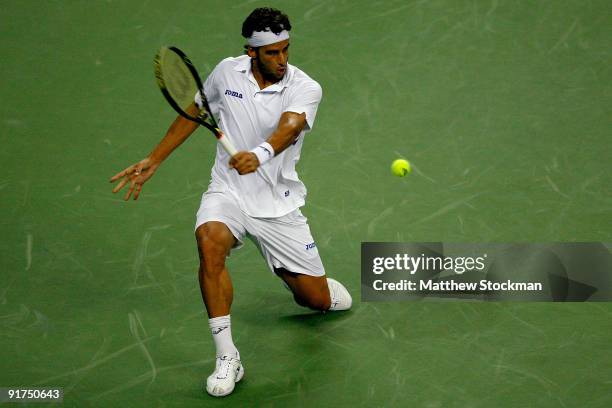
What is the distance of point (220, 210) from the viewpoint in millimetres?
6648

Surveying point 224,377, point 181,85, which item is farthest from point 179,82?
point 224,377

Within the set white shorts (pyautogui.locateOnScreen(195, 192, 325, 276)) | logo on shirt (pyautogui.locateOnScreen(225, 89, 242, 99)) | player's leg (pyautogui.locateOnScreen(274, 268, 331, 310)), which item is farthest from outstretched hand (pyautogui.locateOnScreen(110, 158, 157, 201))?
player's leg (pyautogui.locateOnScreen(274, 268, 331, 310))

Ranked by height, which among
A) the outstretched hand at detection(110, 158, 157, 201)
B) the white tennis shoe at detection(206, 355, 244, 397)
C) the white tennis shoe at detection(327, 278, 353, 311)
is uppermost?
the outstretched hand at detection(110, 158, 157, 201)

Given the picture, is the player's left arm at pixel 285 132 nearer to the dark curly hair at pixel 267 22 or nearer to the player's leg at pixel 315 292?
the dark curly hair at pixel 267 22

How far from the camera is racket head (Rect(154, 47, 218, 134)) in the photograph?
20.5ft

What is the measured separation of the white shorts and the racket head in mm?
538

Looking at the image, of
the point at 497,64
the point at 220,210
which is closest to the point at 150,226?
the point at 220,210

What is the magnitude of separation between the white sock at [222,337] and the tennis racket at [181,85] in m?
0.99

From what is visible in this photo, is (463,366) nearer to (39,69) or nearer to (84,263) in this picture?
(84,263)

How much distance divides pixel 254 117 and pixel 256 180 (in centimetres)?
40

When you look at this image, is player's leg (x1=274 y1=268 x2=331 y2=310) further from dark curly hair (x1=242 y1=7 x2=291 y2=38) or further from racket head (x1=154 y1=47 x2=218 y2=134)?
dark curly hair (x1=242 y1=7 x2=291 y2=38)

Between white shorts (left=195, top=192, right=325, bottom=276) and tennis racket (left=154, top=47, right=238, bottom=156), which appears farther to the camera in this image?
white shorts (left=195, top=192, right=325, bottom=276)

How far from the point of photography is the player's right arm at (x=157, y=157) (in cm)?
661

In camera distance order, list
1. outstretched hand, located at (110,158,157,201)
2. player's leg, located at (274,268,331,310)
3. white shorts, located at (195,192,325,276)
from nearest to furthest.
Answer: outstretched hand, located at (110,158,157,201) < white shorts, located at (195,192,325,276) < player's leg, located at (274,268,331,310)
